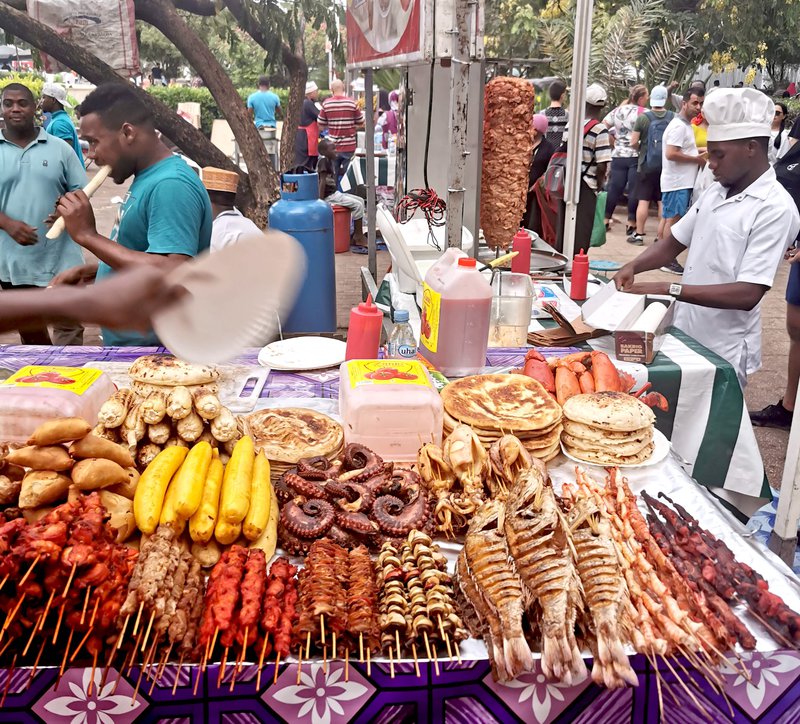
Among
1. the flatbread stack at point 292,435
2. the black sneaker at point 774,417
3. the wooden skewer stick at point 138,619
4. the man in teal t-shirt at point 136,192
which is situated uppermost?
the man in teal t-shirt at point 136,192

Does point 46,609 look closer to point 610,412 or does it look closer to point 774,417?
point 610,412

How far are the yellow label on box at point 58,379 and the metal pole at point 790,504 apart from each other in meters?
2.66

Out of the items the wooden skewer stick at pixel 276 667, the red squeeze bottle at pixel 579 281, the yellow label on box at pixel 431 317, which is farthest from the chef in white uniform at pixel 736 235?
the wooden skewer stick at pixel 276 667

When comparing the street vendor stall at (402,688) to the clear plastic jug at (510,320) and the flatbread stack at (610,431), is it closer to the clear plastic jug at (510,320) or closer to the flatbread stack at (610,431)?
the flatbread stack at (610,431)

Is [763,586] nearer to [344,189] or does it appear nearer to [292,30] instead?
[292,30]

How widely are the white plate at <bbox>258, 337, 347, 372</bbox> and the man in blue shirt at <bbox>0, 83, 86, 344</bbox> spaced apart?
2712 mm

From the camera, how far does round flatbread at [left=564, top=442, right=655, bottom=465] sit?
7.47ft

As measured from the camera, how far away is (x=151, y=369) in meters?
2.14

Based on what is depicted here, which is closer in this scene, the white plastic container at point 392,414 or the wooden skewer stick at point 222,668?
the wooden skewer stick at point 222,668

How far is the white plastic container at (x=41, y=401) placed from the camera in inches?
82.5

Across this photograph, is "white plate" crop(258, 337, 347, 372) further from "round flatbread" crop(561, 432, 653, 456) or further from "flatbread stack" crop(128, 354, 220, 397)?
"round flatbread" crop(561, 432, 653, 456)

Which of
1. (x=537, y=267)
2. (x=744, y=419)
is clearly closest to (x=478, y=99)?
(x=537, y=267)

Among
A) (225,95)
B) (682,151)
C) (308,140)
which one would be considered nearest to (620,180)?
(682,151)

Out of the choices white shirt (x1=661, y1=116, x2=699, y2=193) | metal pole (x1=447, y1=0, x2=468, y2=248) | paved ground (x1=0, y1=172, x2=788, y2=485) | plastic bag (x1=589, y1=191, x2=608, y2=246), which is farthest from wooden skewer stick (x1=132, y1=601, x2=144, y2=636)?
white shirt (x1=661, y1=116, x2=699, y2=193)
